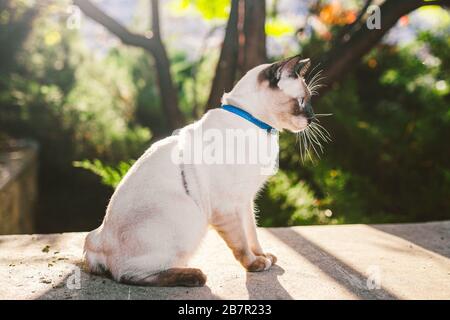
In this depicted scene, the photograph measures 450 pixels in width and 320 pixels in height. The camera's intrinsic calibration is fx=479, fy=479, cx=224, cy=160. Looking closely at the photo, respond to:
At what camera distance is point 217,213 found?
8.58 ft

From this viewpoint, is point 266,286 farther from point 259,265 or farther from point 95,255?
point 95,255

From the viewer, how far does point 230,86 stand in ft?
16.1

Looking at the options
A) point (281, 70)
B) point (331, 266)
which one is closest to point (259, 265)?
point (331, 266)

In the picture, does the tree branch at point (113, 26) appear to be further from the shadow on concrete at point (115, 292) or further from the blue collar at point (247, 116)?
the shadow on concrete at point (115, 292)

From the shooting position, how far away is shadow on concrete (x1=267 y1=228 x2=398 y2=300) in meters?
2.49

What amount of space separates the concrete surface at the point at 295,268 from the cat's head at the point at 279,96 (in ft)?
2.90

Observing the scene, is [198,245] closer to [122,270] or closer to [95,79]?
[122,270]

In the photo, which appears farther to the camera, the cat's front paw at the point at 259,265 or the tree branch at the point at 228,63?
the tree branch at the point at 228,63

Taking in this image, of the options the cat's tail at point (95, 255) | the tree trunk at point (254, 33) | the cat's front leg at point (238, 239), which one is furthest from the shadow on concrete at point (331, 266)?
the tree trunk at point (254, 33)

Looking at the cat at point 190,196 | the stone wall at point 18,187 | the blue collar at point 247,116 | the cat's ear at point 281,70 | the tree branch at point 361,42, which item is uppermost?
the tree branch at point 361,42

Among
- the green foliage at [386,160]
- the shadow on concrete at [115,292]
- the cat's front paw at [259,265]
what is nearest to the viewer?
the shadow on concrete at [115,292]

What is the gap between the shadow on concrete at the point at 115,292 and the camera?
2.38 metres

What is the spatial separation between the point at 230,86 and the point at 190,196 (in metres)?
2.55
